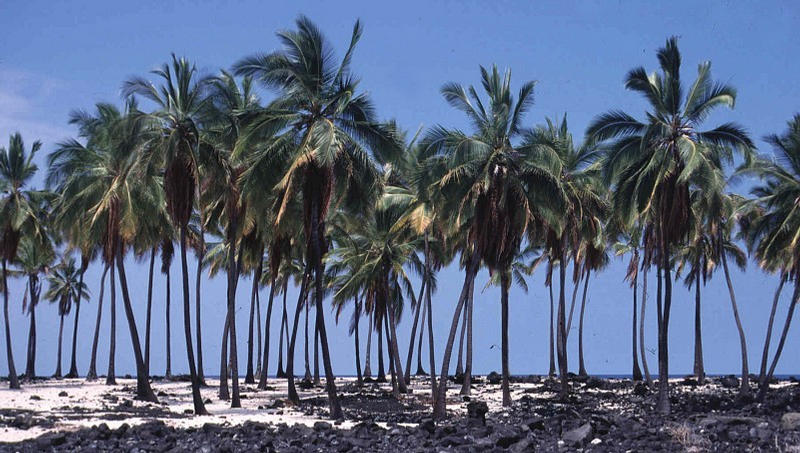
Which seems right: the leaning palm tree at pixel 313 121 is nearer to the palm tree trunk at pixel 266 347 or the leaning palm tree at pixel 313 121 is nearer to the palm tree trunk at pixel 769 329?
the palm tree trunk at pixel 266 347

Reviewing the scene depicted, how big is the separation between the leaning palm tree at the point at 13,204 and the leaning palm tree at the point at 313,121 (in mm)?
19337

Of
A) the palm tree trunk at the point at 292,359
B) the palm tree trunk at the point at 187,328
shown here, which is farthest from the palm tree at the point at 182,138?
the palm tree trunk at the point at 292,359

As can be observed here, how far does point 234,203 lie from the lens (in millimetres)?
31734

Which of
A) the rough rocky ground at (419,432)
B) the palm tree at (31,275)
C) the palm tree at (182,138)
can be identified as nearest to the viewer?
the rough rocky ground at (419,432)

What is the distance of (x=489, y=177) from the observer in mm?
28641

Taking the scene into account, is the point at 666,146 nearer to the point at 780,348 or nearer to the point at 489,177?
the point at 489,177

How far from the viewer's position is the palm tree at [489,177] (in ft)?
→ 93.8

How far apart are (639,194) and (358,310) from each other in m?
27.7

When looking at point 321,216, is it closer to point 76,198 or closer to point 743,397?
point 76,198

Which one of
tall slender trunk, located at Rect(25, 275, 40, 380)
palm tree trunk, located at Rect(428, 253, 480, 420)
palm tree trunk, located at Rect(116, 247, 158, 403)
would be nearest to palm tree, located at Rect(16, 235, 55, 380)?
tall slender trunk, located at Rect(25, 275, 40, 380)

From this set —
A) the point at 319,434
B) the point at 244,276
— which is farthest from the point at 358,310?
the point at 319,434

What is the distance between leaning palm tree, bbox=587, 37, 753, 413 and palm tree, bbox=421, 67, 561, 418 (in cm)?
379

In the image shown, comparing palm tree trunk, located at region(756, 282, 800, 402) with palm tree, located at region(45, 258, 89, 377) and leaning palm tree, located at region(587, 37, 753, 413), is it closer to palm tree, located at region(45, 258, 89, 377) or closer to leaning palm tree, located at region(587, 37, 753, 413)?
leaning palm tree, located at region(587, 37, 753, 413)

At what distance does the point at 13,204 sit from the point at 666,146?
105 feet
